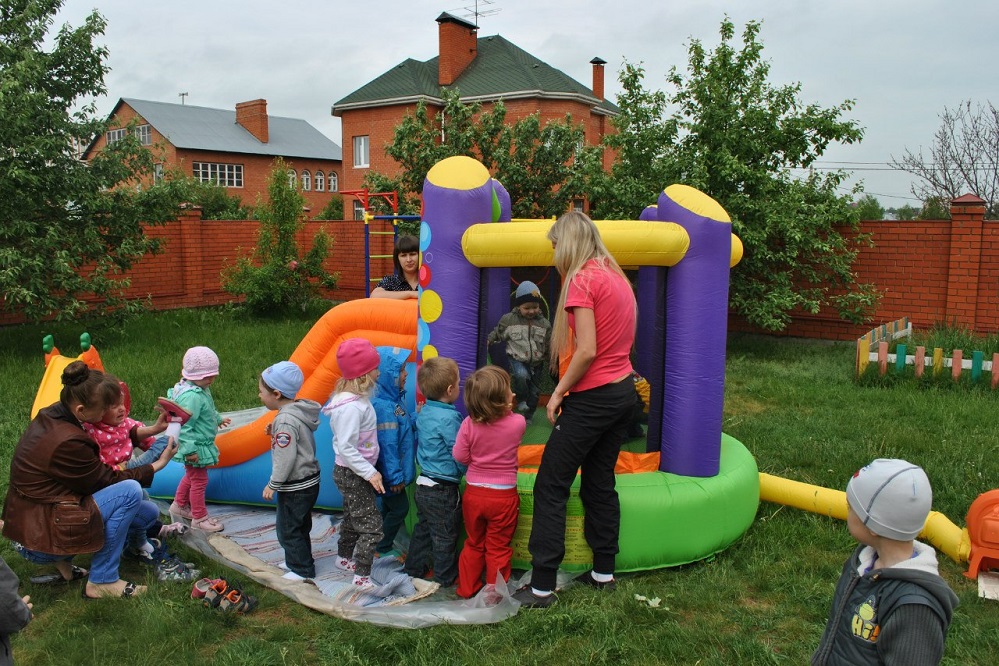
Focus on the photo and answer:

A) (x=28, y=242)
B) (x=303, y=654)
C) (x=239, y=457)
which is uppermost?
(x=28, y=242)

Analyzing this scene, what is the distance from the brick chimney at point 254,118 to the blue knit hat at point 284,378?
1669 inches

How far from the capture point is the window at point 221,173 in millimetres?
39969

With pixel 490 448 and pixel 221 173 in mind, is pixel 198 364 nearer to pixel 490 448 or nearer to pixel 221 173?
pixel 490 448

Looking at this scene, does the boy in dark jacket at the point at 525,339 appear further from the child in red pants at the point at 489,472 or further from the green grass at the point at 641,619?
the green grass at the point at 641,619

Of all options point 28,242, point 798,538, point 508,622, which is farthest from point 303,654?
point 28,242

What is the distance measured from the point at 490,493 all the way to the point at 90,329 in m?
9.44

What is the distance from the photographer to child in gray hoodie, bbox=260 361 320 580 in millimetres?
3838

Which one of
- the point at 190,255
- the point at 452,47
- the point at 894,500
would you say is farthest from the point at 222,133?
the point at 894,500

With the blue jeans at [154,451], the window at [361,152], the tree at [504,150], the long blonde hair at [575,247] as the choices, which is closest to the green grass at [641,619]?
the blue jeans at [154,451]

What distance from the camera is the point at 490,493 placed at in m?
3.72

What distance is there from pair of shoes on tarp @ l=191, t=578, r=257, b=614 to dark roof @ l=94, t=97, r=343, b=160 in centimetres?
3774

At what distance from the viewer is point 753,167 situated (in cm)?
1107

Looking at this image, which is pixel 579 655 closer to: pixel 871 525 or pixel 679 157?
pixel 871 525

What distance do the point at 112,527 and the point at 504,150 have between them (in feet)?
38.3
